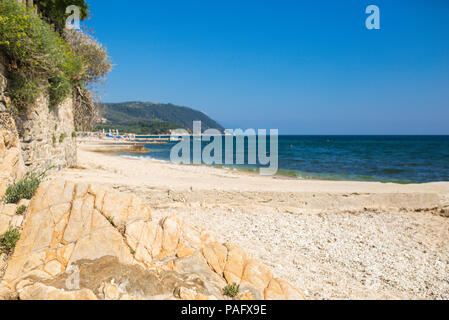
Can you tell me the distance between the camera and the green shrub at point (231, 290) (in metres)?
3.21

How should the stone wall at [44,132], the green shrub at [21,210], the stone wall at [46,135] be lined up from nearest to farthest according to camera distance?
the green shrub at [21,210]
the stone wall at [44,132]
the stone wall at [46,135]

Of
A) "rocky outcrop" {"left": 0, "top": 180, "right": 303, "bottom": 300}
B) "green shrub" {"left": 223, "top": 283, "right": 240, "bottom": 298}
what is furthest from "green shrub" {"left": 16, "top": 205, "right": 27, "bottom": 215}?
"green shrub" {"left": 223, "top": 283, "right": 240, "bottom": 298}

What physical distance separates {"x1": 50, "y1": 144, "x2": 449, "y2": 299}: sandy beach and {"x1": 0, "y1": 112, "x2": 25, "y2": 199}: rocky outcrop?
2.43m

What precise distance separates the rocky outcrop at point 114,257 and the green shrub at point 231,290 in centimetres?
7

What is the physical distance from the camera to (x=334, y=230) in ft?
21.7

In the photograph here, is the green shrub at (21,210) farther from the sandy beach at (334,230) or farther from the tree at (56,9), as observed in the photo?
the tree at (56,9)

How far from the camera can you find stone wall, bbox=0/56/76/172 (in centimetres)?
591

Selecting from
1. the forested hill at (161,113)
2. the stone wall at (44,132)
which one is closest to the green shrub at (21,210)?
the stone wall at (44,132)

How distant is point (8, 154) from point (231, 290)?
4916mm

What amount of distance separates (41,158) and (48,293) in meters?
5.27

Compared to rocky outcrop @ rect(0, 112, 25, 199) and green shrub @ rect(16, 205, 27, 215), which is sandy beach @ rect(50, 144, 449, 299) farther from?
green shrub @ rect(16, 205, 27, 215)

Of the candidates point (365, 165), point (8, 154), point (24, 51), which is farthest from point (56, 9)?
point (365, 165)

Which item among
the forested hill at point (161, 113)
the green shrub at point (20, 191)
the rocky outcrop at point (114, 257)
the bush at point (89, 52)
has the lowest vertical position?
the rocky outcrop at point (114, 257)

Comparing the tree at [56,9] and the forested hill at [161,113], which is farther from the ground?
the forested hill at [161,113]
